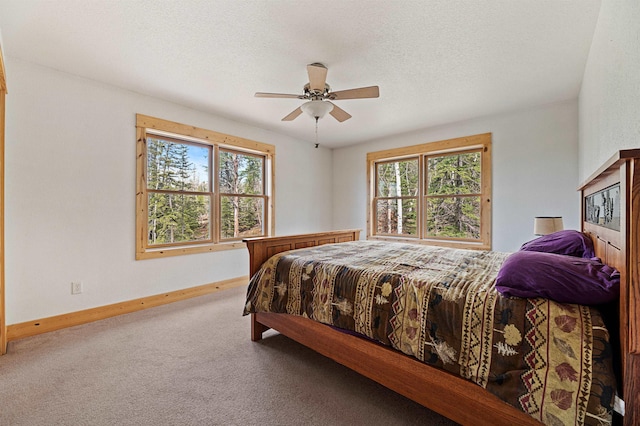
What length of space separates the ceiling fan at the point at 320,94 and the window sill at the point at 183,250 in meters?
2.30

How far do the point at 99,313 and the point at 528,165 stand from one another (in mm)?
Answer: 5549

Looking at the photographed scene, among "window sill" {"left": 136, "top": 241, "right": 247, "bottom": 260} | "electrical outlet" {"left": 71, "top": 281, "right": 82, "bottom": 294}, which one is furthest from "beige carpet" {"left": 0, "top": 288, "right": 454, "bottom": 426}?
"window sill" {"left": 136, "top": 241, "right": 247, "bottom": 260}

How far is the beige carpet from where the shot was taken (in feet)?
5.17

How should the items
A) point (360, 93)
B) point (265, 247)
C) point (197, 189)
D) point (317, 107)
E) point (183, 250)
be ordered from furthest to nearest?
1. point (197, 189)
2. point (183, 250)
3. point (317, 107)
4. point (265, 247)
5. point (360, 93)

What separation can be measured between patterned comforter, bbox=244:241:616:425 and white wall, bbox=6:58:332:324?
79.8 inches

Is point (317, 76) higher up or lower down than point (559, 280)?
higher up

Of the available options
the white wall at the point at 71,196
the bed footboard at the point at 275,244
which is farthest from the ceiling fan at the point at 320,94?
the white wall at the point at 71,196

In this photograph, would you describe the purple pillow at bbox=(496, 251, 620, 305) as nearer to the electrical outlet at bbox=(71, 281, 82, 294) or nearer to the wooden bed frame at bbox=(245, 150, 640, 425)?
the wooden bed frame at bbox=(245, 150, 640, 425)

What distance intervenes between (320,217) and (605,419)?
487cm

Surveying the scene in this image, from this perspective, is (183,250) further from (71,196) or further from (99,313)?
(71,196)

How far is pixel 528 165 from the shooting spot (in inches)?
144

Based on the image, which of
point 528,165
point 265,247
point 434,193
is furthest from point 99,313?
point 528,165

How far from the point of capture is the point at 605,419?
98 cm

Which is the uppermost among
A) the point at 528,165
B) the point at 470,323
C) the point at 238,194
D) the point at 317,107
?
the point at 317,107
